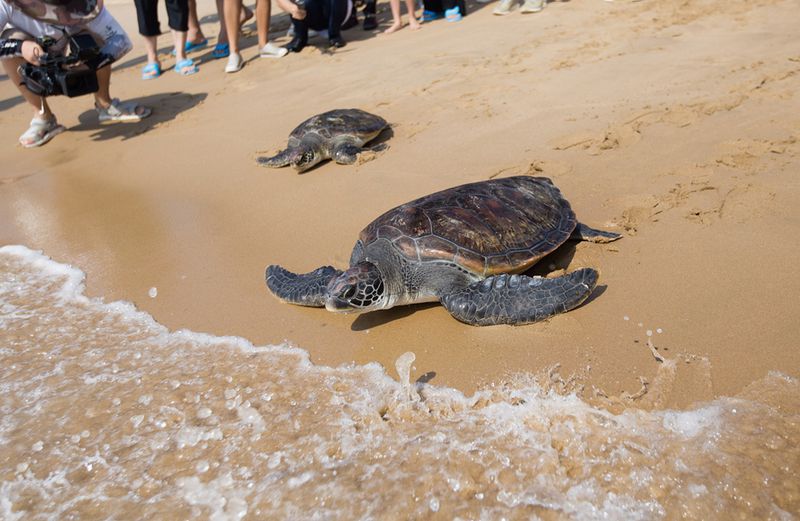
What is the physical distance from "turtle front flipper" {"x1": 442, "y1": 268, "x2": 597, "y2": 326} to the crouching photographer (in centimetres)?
408

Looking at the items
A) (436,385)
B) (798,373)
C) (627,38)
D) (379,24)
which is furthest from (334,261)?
(379,24)

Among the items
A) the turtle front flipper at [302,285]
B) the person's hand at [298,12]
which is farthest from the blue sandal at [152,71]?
the turtle front flipper at [302,285]

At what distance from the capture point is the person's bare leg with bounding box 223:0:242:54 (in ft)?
19.5

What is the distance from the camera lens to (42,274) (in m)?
3.04

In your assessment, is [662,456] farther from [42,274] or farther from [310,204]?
[42,274]

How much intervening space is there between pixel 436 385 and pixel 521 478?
49cm

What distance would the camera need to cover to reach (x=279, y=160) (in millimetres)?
3807

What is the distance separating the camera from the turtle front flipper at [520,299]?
6.70ft

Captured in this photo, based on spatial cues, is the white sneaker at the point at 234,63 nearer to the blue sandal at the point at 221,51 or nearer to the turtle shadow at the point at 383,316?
the blue sandal at the point at 221,51

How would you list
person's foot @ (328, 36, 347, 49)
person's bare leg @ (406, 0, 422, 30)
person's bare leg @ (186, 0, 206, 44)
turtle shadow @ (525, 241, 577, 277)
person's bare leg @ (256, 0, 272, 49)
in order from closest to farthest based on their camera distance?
turtle shadow @ (525, 241, 577, 277), person's bare leg @ (256, 0, 272, 49), person's foot @ (328, 36, 347, 49), person's bare leg @ (406, 0, 422, 30), person's bare leg @ (186, 0, 206, 44)

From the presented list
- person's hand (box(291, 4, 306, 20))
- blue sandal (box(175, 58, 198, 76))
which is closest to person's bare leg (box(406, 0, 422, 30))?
person's hand (box(291, 4, 306, 20))

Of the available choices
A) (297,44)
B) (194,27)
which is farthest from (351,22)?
(194,27)

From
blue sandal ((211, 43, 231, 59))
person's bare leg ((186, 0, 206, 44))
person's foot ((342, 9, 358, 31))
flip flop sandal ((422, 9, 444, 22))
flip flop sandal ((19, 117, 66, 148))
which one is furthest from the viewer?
person's bare leg ((186, 0, 206, 44))

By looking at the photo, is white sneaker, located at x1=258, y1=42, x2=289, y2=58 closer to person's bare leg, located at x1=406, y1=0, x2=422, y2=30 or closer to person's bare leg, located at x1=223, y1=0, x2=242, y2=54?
person's bare leg, located at x1=223, y1=0, x2=242, y2=54
